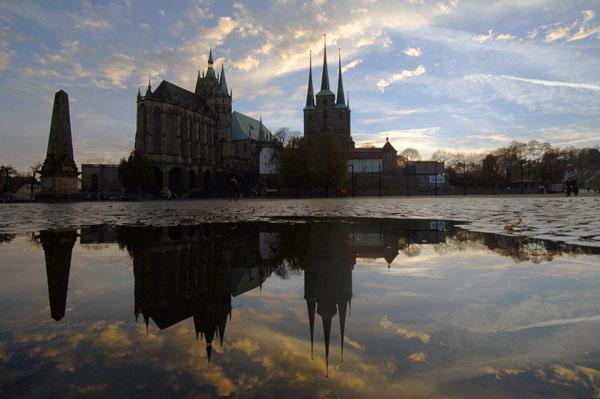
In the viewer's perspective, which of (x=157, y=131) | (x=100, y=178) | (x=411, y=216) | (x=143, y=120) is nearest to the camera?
(x=411, y=216)

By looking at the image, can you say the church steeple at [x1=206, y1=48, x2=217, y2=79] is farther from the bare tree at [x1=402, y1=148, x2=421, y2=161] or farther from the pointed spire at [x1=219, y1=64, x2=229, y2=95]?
the bare tree at [x1=402, y1=148, x2=421, y2=161]

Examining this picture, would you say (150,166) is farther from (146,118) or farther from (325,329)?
(325,329)

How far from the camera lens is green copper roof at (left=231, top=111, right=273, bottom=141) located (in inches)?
3413

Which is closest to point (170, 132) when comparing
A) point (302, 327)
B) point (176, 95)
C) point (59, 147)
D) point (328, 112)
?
point (176, 95)

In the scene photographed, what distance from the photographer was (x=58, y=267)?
342 cm

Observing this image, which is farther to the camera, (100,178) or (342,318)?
(100,178)

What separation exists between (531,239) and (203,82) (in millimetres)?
83881

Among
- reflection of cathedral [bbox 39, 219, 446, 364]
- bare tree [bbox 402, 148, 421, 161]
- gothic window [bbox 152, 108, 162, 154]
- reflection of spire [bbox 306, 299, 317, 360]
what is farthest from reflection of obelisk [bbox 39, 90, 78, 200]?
bare tree [bbox 402, 148, 421, 161]

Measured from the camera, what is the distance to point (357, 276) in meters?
2.96

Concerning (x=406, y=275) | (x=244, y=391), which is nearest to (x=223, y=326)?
(x=244, y=391)

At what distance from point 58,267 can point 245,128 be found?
288 ft

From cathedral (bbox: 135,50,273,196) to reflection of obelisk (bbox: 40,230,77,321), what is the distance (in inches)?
2277

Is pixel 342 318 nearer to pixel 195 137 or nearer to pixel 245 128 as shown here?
pixel 195 137

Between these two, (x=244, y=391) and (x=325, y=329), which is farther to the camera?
(x=325, y=329)
